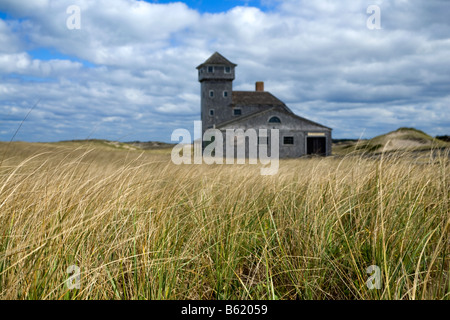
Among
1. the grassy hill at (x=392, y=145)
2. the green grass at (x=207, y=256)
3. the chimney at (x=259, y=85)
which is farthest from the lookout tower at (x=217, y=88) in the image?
the green grass at (x=207, y=256)

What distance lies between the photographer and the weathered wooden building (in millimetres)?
35188

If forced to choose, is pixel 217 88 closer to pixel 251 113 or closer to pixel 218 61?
pixel 218 61

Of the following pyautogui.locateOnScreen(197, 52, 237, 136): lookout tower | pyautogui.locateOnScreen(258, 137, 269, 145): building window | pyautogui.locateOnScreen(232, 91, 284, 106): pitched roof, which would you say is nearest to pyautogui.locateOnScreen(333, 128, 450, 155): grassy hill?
pyautogui.locateOnScreen(258, 137, 269, 145): building window

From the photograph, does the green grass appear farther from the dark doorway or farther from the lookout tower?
the lookout tower

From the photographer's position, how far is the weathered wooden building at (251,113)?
3519 cm

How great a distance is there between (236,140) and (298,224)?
98.0ft

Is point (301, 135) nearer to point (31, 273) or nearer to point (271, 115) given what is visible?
point (271, 115)

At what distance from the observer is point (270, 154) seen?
33688 millimetres

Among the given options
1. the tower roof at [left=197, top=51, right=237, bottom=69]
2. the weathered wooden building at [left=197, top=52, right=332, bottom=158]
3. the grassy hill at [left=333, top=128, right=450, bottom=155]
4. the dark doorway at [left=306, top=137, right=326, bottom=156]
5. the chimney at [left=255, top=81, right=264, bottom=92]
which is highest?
the tower roof at [left=197, top=51, right=237, bottom=69]

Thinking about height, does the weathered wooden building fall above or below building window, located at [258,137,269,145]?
above
